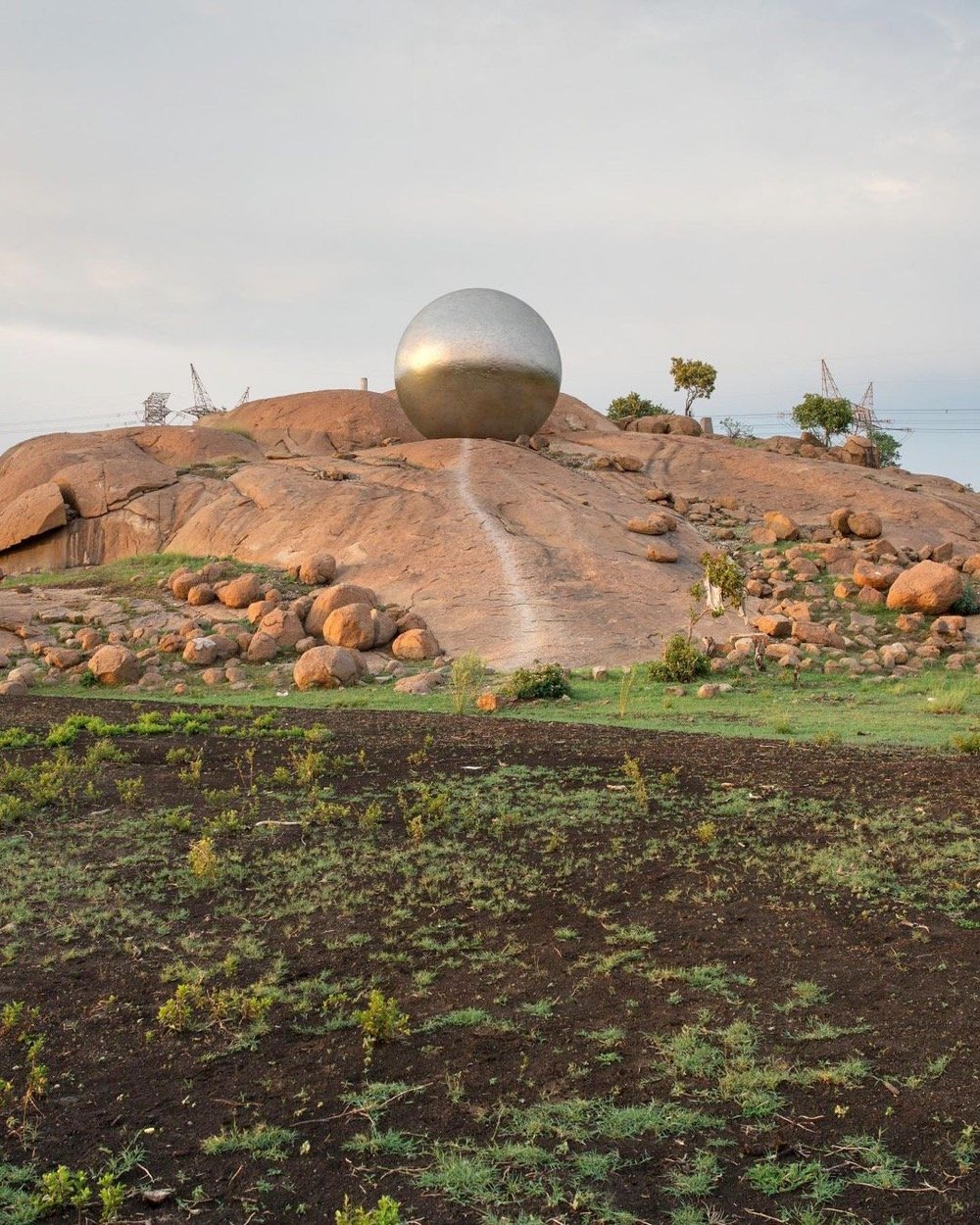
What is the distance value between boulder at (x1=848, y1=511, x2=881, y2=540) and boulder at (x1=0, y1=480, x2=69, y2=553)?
20348 millimetres

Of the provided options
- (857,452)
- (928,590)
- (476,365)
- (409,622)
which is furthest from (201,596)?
(857,452)

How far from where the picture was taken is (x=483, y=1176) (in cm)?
375

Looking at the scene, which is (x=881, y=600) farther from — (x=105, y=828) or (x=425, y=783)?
(x=105, y=828)

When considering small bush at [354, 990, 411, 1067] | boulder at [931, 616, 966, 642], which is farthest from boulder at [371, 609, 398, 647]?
small bush at [354, 990, 411, 1067]

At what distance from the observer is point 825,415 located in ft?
143

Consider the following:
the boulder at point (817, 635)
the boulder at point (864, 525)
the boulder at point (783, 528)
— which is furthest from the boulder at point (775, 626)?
the boulder at point (864, 525)

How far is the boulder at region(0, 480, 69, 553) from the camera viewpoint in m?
28.9

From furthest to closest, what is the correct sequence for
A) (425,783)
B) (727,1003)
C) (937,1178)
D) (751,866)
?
(425,783) → (751,866) → (727,1003) → (937,1178)

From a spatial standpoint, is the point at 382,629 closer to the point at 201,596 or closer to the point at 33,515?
the point at 201,596

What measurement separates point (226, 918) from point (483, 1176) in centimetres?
302

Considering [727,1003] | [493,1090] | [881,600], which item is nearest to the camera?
[493,1090]

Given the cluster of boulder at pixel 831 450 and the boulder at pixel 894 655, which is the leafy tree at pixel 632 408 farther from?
the boulder at pixel 894 655

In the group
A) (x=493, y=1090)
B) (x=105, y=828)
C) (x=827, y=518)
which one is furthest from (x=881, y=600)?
(x=493, y=1090)

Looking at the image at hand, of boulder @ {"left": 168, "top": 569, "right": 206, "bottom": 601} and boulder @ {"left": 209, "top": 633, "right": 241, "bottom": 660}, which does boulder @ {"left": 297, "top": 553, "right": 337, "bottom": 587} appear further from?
boulder @ {"left": 209, "top": 633, "right": 241, "bottom": 660}
